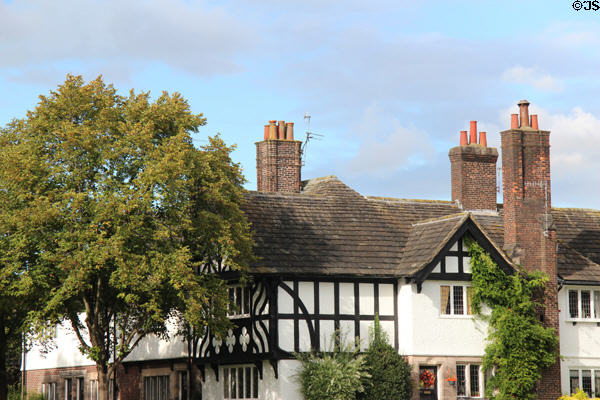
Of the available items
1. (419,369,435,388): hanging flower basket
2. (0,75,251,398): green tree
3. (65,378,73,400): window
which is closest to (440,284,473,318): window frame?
(419,369,435,388): hanging flower basket

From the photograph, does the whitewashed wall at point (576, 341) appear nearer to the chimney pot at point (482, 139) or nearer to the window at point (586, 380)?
the window at point (586, 380)

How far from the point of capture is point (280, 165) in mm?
38188

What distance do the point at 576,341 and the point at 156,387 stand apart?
49.9ft

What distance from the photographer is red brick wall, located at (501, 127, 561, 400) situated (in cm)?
3272

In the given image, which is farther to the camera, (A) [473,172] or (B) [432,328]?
(A) [473,172]

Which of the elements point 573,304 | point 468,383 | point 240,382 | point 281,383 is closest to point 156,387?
point 240,382

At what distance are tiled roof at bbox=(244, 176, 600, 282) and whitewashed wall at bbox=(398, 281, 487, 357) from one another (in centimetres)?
97

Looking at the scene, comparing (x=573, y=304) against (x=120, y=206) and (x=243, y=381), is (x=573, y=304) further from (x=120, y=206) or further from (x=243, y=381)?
(x=120, y=206)

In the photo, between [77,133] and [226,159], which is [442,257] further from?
[77,133]

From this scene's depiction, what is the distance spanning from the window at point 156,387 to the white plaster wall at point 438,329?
368 inches

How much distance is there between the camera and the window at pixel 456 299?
32969 millimetres

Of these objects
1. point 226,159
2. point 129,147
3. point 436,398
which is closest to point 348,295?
point 436,398

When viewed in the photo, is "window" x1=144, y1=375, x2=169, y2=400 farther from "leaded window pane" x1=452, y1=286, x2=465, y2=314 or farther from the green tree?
"leaded window pane" x1=452, y1=286, x2=465, y2=314

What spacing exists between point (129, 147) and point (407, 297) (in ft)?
34.6
